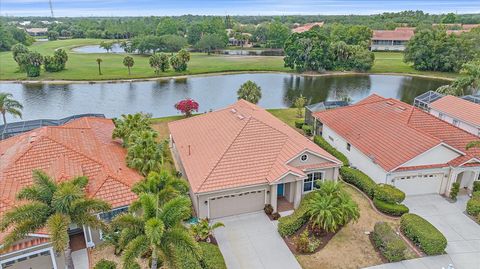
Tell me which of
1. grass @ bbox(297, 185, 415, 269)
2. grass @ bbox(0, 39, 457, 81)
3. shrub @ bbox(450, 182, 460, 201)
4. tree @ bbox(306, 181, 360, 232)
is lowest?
grass @ bbox(297, 185, 415, 269)

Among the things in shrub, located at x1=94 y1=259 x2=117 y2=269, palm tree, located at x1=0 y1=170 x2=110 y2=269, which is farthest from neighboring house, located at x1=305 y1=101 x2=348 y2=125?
palm tree, located at x1=0 y1=170 x2=110 y2=269

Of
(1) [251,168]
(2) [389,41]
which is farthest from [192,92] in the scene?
(2) [389,41]

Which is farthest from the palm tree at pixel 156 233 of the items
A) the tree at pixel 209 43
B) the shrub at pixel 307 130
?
the tree at pixel 209 43

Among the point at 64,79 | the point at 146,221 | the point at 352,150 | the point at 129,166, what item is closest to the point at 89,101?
the point at 64,79

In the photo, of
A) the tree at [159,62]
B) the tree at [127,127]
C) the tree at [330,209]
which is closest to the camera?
the tree at [330,209]

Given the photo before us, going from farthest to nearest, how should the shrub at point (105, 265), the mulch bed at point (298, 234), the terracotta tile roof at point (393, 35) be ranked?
the terracotta tile roof at point (393, 35)
the mulch bed at point (298, 234)
the shrub at point (105, 265)

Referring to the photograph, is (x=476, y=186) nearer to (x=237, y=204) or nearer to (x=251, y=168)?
(x=251, y=168)

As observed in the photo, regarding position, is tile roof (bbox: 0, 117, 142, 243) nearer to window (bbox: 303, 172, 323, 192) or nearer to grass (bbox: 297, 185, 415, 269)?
grass (bbox: 297, 185, 415, 269)

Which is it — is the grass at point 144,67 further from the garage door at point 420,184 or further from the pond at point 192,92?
the garage door at point 420,184
